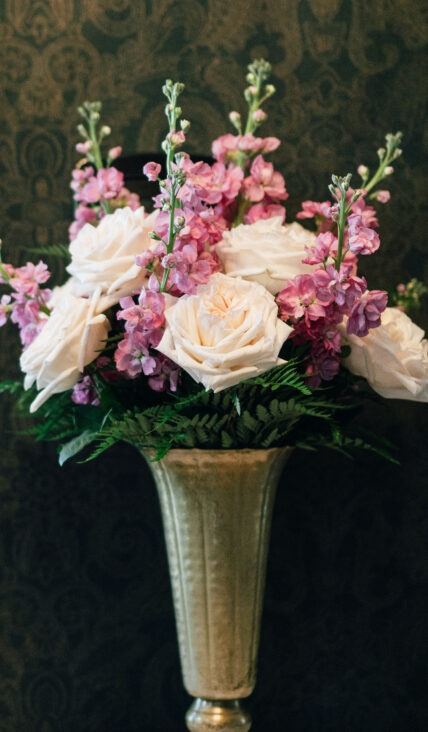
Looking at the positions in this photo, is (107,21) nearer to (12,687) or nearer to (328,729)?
(12,687)

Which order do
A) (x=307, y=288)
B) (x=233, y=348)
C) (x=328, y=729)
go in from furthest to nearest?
(x=328, y=729) → (x=307, y=288) → (x=233, y=348)

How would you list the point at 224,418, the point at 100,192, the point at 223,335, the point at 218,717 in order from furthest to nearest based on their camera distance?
the point at 100,192 < the point at 218,717 < the point at 224,418 < the point at 223,335

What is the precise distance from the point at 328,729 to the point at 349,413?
0.62 meters

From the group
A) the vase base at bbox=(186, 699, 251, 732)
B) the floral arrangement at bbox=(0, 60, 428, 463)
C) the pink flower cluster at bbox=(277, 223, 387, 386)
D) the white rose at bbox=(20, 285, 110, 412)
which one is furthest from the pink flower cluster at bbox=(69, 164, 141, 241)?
the vase base at bbox=(186, 699, 251, 732)

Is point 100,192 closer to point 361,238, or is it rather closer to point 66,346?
point 66,346

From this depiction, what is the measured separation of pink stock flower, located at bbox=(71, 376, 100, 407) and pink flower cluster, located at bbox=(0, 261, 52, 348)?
0.10 meters

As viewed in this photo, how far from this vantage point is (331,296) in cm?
94

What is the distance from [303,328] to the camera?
99 centimetres

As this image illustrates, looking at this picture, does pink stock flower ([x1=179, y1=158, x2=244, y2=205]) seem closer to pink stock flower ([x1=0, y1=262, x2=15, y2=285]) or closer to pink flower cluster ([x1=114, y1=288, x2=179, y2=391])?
pink flower cluster ([x1=114, y1=288, x2=179, y2=391])

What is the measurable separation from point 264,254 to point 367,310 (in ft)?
0.50

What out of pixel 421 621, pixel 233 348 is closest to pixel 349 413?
pixel 233 348

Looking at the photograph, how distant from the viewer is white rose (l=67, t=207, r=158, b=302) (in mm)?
974

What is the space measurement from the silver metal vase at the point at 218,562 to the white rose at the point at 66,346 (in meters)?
0.18

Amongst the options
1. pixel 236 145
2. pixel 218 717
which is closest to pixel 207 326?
pixel 236 145
